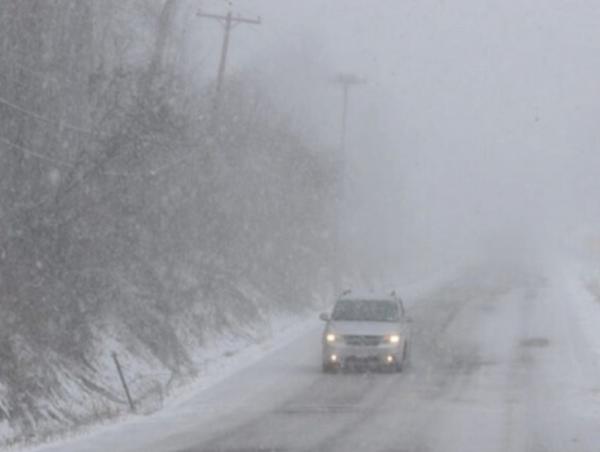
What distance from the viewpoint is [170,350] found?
28.7 metres

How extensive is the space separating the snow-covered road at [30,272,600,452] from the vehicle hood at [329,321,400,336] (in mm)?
952

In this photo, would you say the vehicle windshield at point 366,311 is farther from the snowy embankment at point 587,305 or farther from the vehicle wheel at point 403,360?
the snowy embankment at point 587,305

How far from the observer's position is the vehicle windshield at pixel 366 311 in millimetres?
30016

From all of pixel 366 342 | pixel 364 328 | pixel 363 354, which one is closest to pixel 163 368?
pixel 363 354

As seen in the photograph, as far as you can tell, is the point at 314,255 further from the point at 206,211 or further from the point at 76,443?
the point at 76,443

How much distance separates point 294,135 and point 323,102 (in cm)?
2010

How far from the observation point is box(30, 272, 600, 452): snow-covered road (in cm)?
1752

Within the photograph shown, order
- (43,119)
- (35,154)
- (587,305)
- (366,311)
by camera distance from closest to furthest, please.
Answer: (35,154), (43,119), (366,311), (587,305)

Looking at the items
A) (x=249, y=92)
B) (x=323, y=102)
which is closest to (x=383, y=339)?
(x=249, y=92)

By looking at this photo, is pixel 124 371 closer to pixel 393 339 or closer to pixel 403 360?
pixel 393 339

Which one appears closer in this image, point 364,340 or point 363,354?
point 363,354

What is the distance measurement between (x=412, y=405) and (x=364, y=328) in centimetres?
681

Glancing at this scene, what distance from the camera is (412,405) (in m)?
22.3

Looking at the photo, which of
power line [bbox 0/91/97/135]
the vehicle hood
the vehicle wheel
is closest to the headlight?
the vehicle hood
